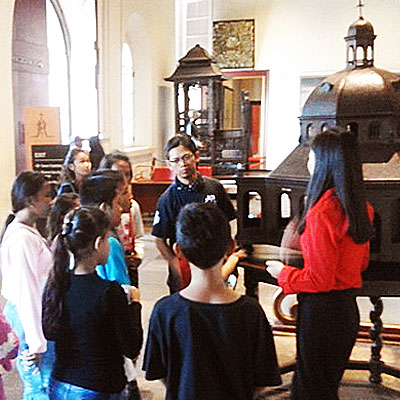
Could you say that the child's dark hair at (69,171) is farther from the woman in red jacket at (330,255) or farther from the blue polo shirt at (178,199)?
the woman in red jacket at (330,255)

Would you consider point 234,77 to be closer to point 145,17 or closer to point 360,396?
point 145,17

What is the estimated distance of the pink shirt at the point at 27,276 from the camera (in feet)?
6.57

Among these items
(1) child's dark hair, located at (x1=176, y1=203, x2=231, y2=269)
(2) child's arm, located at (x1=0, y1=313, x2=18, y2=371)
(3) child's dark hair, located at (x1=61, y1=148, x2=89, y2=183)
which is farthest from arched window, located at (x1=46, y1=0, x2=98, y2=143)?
(1) child's dark hair, located at (x1=176, y1=203, x2=231, y2=269)

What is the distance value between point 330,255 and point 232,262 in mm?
636

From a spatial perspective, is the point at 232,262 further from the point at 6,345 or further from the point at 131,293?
the point at 6,345

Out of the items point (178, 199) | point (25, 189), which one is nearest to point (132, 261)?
point (178, 199)

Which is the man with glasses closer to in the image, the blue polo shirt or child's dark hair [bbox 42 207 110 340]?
the blue polo shirt

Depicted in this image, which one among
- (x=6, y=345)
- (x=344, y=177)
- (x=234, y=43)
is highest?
(x=234, y=43)

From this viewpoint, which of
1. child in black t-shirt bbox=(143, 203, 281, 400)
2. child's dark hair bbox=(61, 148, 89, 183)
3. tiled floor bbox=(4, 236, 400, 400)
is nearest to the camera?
child in black t-shirt bbox=(143, 203, 281, 400)

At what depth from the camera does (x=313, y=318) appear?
198cm

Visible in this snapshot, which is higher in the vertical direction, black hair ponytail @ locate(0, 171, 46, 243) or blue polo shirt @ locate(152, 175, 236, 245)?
black hair ponytail @ locate(0, 171, 46, 243)

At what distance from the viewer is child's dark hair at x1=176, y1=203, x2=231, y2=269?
1438 mm

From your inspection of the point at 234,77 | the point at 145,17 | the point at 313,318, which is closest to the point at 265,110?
the point at 234,77

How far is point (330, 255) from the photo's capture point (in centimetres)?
183
